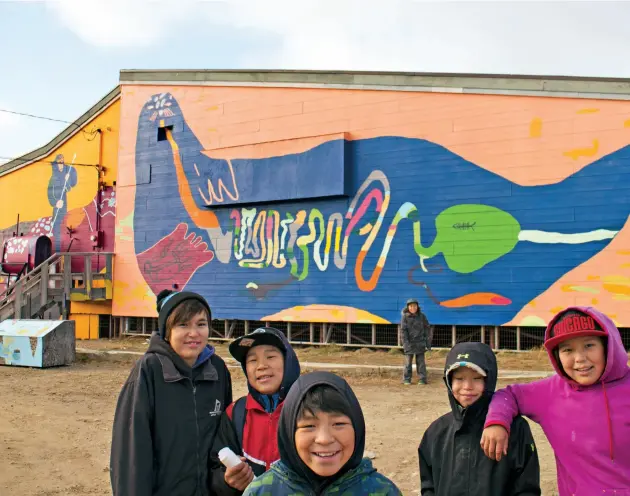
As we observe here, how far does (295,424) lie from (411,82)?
497 inches

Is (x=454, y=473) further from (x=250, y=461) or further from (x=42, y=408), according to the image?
(x=42, y=408)

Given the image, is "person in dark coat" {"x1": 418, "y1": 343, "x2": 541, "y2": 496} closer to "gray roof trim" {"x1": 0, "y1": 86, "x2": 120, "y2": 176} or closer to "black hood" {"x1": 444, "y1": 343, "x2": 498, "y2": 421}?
"black hood" {"x1": 444, "y1": 343, "x2": 498, "y2": 421}

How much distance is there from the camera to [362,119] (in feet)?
46.5

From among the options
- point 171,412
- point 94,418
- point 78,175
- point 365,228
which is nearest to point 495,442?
point 171,412

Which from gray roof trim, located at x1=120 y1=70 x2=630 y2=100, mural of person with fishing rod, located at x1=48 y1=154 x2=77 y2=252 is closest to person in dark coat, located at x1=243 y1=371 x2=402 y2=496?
gray roof trim, located at x1=120 y1=70 x2=630 y2=100

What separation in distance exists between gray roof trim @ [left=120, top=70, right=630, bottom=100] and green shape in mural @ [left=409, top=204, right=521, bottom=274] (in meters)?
2.54

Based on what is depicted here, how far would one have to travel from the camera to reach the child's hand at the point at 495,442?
2.58 meters

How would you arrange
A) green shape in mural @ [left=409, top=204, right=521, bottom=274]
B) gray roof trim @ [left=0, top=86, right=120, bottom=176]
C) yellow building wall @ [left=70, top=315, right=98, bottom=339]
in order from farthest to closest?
gray roof trim @ [left=0, top=86, right=120, bottom=176] < yellow building wall @ [left=70, top=315, right=98, bottom=339] < green shape in mural @ [left=409, top=204, right=521, bottom=274]

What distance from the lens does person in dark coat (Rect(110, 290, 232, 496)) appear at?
2719mm

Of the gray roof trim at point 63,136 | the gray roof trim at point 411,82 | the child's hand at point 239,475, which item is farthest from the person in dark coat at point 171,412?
the gray roof trim at point 63,136

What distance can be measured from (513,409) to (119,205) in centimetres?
1701

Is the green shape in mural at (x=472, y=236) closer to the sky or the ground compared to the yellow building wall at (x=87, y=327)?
closer to the sky

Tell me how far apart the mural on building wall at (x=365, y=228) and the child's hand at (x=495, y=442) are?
9.87 metres

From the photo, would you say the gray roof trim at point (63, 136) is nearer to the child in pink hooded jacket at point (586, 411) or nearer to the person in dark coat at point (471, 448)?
the person in dark coat at point (471, 448)
